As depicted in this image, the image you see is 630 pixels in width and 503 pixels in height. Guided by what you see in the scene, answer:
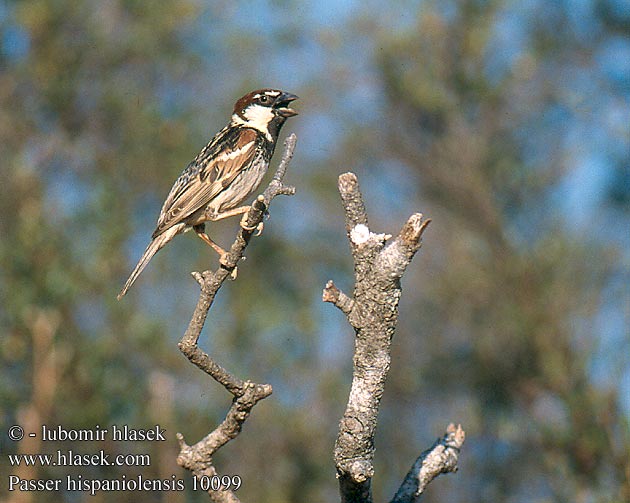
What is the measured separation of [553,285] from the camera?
9.36m

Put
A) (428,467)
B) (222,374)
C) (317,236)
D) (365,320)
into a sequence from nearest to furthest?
(365,320)
(222,374)
(428,467)
(317,236)

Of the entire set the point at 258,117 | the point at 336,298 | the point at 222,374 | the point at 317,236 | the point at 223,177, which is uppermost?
the point at 317,236

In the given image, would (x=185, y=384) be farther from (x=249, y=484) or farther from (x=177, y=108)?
(x=177, y=108)

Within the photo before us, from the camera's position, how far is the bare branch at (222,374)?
134 inches

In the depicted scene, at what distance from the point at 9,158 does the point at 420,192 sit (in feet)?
15.5

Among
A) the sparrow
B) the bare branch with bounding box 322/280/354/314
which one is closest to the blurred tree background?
the sparrow

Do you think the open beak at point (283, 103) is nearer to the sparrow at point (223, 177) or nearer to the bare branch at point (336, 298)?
the sparrow at point (223, 177)

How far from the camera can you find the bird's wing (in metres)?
5.28

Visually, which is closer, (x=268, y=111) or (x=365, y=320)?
(x=365, y=320)

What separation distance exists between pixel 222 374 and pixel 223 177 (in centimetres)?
214

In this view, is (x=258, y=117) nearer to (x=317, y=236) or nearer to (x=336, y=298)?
(x=336, y=298)

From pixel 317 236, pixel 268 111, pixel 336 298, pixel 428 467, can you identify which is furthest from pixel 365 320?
pixel 317 236

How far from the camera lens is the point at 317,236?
1301cm

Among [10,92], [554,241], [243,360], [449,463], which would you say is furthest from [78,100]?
[449,463]
